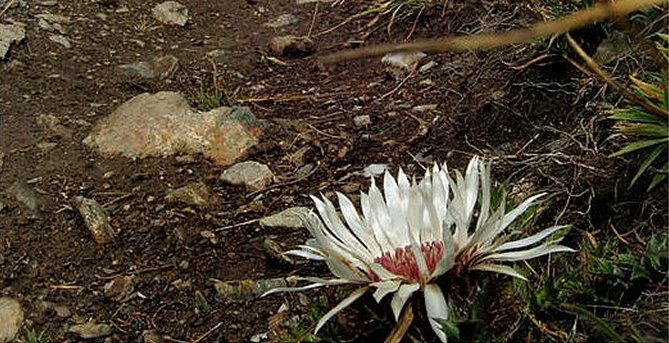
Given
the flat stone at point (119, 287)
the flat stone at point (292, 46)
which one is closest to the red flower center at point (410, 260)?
the flat stone at point (119, 287)

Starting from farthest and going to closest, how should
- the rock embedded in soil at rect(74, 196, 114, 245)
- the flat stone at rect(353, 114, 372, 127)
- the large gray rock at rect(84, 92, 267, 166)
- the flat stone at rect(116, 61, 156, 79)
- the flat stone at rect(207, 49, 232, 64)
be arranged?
the flat stone at rect(207, 49, 232, 64) → the flat stone at rect(116, 61, 156, 79) → the flat stone at rect(353, 114, 372, 127) → the large gray rock at rect(84, 92, 267, 166) → the rock embedded in soil at rect(74, 196, 114, 245)

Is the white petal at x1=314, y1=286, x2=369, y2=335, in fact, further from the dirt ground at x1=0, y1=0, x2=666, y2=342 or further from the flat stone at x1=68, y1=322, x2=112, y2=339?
the flat stone at x1=68, y1=322, x2=112, y2=339

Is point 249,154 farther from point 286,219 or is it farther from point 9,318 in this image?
point 9,318

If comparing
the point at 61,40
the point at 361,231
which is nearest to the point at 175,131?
the point at 61,40

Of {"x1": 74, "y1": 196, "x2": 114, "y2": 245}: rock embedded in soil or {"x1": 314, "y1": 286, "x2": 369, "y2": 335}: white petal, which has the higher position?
{"x1": 314, "y1": 286, "x2": 369, "y2": 335}: white petal

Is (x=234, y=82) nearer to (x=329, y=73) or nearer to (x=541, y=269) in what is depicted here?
(x=329, y=73)

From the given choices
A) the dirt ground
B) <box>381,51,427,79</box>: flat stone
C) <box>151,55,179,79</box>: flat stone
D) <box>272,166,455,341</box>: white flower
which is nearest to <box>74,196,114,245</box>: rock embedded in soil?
the dirt ground

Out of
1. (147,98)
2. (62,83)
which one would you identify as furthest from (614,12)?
(62,83)

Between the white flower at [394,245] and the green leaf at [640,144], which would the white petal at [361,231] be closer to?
the white flower at [394,245]
